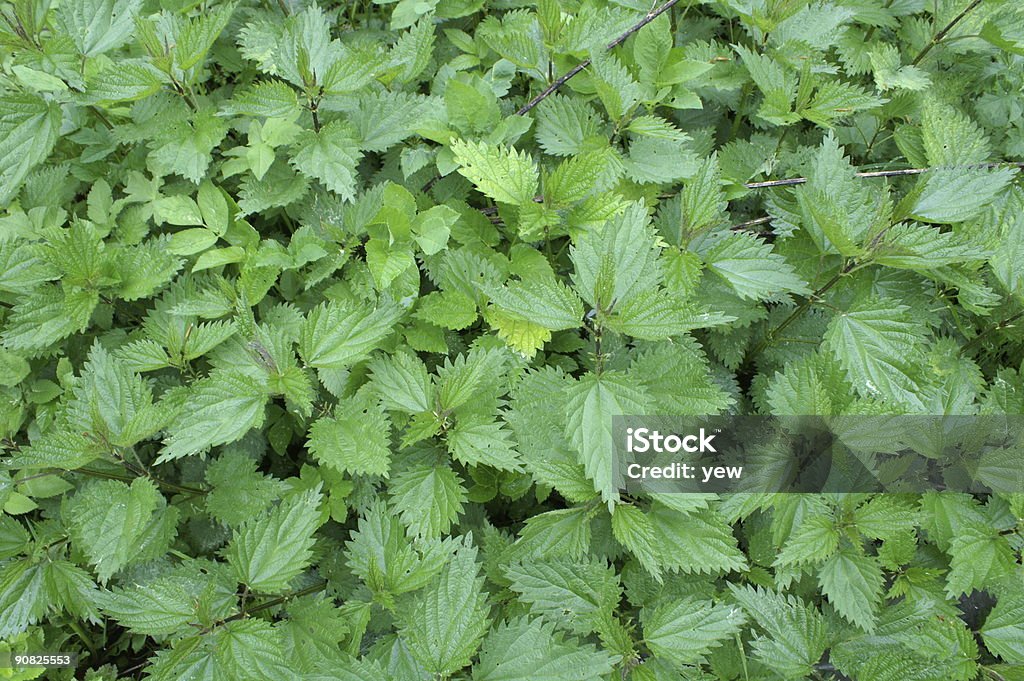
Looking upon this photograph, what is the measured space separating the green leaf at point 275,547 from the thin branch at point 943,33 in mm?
2634

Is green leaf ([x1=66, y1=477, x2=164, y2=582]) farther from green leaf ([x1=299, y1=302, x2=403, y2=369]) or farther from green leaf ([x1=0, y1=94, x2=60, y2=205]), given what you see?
green leaf ([x1=0, y1=94, x2=60, y2=205])

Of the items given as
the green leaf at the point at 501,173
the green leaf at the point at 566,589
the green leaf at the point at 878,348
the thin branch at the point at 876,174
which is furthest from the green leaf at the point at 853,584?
the green leaf at the point at 501,173

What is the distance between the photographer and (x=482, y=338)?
2.01 m

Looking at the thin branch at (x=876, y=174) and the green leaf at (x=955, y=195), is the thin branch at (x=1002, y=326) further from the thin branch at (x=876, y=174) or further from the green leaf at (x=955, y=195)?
the thin branch at (x=876, y=174)

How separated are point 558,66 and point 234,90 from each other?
122cm

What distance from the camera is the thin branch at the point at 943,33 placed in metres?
2.38

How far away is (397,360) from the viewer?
1.94 metres

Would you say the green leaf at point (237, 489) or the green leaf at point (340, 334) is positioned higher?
the green leaf at point (340, 334)

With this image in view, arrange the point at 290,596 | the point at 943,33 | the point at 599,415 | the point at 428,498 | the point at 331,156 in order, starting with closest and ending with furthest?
the point at 599,415, the point at 428,498, the point at 290,596, the point at 331,156, the point at 943,33

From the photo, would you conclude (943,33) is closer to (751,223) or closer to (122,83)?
(751,223)

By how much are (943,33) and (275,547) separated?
2835mm

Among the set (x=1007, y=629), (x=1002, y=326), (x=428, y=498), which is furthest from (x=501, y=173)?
(x=1007, y=629)

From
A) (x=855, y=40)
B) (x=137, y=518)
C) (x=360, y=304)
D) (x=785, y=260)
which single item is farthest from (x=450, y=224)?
(x=855, y=40)

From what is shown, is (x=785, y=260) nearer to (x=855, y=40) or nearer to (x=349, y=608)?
(x=855, y=40)
